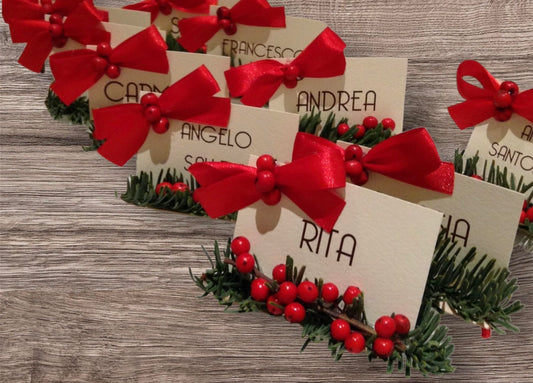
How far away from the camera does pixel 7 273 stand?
24.3 inches

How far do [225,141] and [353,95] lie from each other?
0.22 m

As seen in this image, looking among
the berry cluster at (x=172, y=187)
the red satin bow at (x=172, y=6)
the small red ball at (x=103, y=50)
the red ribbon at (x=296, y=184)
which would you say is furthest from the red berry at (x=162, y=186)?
the red satin bow at (x=172, y=6)

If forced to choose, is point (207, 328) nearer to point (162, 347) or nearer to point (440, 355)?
point (162, 347)

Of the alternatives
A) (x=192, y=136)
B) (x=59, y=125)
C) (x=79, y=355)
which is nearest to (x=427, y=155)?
(x=192, y=136)

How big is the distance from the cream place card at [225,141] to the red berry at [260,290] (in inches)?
7.0

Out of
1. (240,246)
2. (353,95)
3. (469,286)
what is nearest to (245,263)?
(240,246)

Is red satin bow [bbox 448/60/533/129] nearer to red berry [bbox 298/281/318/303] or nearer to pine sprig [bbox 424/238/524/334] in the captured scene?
pine sprig [bbox 424/238/524/334]

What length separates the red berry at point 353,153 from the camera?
0.53 m

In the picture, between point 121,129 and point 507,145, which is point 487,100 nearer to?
point 507,145

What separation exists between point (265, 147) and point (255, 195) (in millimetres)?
116

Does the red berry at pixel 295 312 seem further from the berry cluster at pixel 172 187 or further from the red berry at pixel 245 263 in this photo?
the berry cluster at pixel 172 187

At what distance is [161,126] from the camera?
636mm

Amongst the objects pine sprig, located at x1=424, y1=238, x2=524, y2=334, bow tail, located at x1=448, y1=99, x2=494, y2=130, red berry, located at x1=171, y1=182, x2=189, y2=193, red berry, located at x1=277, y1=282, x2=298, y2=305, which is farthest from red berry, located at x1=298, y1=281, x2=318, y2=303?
bow tail, located at x1=448, y1=99, x2=494, y2=130

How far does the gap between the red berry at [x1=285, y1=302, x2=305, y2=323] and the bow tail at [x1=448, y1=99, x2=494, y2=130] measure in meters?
0.38
